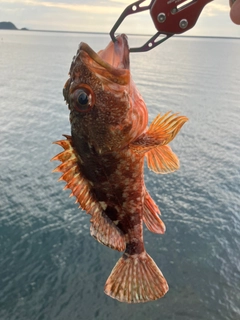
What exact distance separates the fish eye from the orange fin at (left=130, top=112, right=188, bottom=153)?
77 cm

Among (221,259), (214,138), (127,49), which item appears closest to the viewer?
(127,49)

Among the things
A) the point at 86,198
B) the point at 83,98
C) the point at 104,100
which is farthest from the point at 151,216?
the point at 83,98

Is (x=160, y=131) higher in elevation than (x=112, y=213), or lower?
higher

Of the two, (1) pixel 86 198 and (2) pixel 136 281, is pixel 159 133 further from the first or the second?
(2) pixel 136 281

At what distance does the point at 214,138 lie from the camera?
121 feet

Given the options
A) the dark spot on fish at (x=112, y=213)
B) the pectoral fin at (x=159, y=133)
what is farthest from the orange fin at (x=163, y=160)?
the dark spot on fish at (x=112, y=213)

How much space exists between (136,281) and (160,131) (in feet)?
7.40

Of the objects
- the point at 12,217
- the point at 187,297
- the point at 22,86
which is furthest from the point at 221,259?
the point at 22,86

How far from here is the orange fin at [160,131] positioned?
171 inches

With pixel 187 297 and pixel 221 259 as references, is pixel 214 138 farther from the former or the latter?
pixel 187 297

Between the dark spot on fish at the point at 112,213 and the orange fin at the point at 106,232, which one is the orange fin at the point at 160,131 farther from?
the orange fin at the point at 106,232

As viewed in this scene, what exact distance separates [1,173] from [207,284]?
17407 millimetres

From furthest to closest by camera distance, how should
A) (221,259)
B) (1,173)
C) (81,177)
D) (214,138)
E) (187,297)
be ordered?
(214,138) → (1,173) → (221,259) → (187,297) → (81,177)

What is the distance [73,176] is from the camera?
15.6 ft
